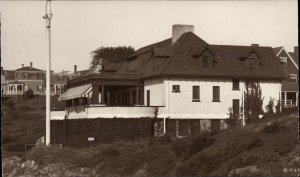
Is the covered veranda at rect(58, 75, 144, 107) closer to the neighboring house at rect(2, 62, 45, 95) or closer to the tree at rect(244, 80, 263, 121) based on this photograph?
the tree at rect(244, 80, 263, 121)

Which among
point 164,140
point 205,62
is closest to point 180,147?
point 164,140

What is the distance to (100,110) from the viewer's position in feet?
167

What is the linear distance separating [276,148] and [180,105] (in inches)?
866

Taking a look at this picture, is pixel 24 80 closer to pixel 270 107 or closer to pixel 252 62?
pixel 252 62

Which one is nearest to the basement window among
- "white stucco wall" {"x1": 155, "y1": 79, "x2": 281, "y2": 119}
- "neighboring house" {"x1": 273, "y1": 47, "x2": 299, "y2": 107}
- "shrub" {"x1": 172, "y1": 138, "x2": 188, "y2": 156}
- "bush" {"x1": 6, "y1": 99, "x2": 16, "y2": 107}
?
"neighboring house" {"x1": 273, "y1": 47, "x2": 299, "y2": 107}

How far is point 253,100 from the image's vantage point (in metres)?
57.5

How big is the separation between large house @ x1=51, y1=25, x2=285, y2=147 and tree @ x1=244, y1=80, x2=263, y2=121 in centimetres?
43

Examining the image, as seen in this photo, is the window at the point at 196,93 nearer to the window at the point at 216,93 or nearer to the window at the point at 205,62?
the window at the point at 216,93

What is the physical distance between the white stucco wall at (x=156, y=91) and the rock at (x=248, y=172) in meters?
24.3

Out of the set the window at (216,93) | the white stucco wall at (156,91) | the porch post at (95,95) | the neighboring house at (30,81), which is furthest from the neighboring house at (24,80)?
the window at (216,93)

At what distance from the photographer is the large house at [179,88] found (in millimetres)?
53031

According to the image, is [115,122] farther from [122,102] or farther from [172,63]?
[122,102]

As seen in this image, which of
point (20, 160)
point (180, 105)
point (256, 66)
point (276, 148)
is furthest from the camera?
point (256, 66)

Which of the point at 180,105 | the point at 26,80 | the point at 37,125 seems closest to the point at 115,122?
the point at 180,105
